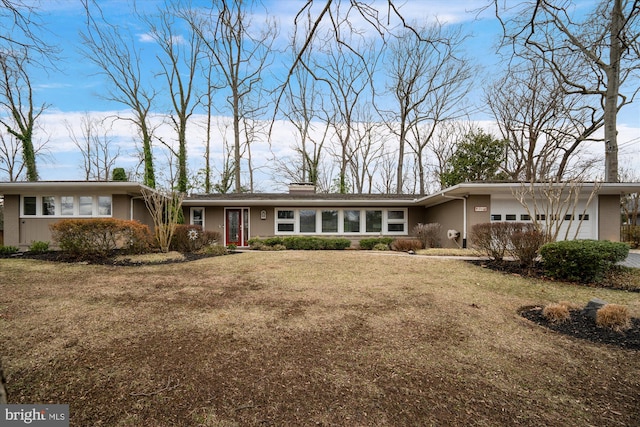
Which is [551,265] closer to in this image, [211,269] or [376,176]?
[211,269]

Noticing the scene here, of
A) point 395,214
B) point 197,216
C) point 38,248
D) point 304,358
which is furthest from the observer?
point 395,214

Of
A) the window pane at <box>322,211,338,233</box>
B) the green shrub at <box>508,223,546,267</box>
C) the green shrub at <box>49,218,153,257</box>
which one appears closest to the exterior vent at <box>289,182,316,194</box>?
the window pane at <box>322,211,338,233</box>

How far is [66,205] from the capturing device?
11898 millimetres

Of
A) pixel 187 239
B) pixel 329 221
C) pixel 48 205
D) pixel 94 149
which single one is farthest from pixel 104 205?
pixel 94 149

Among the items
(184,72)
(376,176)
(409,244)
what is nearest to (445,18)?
(409,244)

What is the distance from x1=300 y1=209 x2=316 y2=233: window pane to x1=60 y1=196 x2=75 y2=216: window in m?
9.40

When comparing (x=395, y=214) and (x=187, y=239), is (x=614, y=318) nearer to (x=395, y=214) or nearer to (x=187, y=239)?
(x=187, y=239)

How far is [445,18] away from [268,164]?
22941mm

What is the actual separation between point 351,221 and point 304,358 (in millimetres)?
12530

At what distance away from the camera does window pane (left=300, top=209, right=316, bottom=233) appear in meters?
15.1

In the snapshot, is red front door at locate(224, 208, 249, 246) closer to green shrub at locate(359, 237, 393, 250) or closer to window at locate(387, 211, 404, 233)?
green shrub at locate(359, 237, 393, 250)

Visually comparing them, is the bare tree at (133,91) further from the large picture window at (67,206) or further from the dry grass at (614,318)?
the dry grass at (614,318)

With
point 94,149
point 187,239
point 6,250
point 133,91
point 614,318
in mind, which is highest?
point 133,91

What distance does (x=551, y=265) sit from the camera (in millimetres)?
6789
